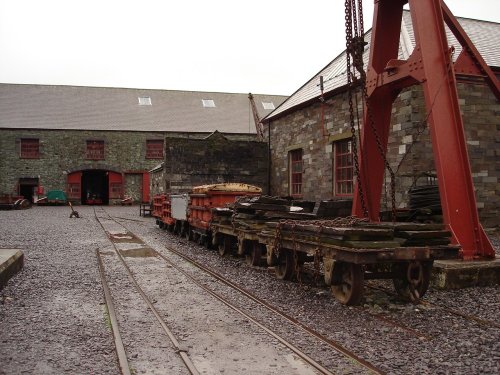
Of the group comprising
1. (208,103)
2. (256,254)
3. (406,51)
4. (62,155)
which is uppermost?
(208,103)

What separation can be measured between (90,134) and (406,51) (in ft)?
88.6

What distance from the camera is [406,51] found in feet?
43.6

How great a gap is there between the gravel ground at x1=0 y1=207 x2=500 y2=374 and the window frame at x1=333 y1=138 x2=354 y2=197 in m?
7.39

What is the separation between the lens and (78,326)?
492 centimetres

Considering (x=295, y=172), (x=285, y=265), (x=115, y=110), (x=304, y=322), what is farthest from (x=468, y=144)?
(x=115, y=110)

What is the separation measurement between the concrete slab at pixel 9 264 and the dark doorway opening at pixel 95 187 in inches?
1216

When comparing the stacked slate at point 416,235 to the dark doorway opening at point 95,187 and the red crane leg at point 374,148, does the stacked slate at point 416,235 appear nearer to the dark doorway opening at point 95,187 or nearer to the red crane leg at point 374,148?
the red crane leg at point 374,148

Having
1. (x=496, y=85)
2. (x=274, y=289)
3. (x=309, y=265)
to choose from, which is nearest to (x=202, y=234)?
(x=309, y=265)

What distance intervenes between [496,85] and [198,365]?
21.7 feet

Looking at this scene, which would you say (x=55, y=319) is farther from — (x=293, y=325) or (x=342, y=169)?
(x=342, y=169)

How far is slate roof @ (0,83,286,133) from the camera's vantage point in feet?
115

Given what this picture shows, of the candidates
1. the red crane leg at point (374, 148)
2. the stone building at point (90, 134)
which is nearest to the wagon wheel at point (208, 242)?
the red crane leg at point (374, 148)

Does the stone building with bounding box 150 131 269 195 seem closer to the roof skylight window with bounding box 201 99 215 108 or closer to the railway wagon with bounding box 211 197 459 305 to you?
the railway wagon with bounding box 211 197 459 305

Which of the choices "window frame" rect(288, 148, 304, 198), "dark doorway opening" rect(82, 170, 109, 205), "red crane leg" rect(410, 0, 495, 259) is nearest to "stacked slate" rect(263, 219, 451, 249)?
"red crane leg" rect(410, 0, 495, 259)
